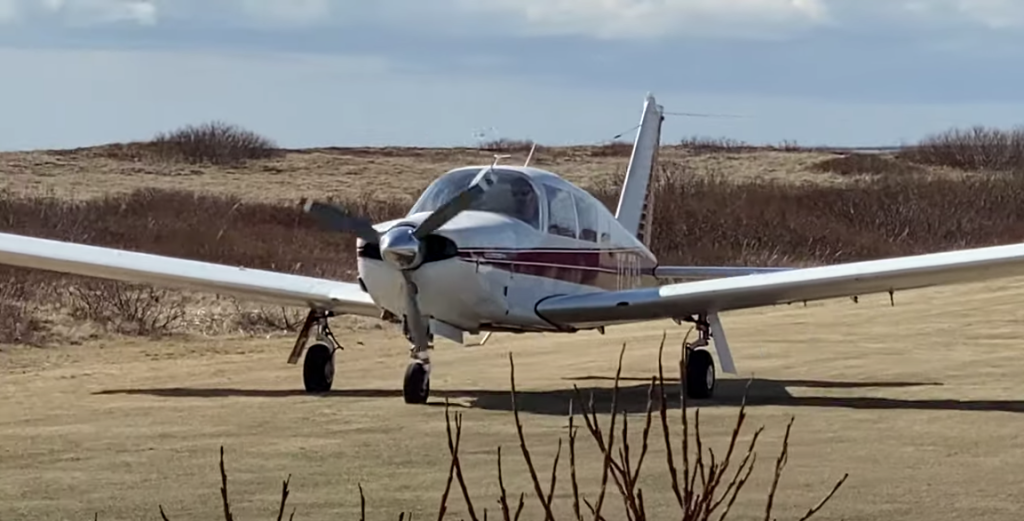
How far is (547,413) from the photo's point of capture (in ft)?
40.5

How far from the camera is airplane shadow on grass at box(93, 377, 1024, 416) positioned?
12.5m

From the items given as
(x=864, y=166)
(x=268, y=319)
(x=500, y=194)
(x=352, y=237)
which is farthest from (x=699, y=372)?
(x=864, y=166)

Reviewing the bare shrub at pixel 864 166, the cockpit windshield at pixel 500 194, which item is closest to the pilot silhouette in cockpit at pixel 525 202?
the cockpit windshield at pixel 500 194

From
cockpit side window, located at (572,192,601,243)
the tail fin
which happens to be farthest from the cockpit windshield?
the tail fin

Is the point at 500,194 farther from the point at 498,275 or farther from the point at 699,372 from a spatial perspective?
the point at 699,372

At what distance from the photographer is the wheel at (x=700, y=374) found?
13773 millimetres

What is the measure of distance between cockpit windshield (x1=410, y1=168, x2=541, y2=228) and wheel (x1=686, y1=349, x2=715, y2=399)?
5.67 feet

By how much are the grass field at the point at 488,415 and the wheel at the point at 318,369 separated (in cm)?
14

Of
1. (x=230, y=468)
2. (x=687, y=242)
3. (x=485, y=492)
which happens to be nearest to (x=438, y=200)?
(x=230, y=468)

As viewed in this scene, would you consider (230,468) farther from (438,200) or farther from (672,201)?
(672,201)

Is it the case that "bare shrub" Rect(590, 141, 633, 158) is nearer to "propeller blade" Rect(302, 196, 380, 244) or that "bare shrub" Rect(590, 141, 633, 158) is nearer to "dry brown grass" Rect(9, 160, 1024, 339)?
"dry brown grass" Rect(9, 160, 1024, 339)

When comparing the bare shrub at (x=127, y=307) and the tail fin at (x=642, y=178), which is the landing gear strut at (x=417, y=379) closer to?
the tail fin at (x=642, y=178)

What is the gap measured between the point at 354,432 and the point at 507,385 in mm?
3674

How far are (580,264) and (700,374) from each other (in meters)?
1.66
